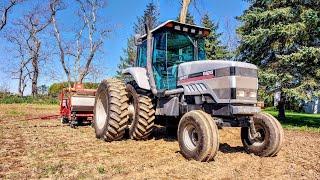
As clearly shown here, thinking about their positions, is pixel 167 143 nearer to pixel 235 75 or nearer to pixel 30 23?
pixel 235 75

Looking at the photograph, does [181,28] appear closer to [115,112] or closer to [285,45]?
[115,112]

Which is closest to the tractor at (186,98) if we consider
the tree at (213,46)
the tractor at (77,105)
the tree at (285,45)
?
the tractor at (77,105)

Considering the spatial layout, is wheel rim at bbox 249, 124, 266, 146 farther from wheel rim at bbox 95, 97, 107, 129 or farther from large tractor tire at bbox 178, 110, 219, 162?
wheel rim at bbox 95, 97, 107, 129

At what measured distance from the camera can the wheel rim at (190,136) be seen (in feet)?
24.0

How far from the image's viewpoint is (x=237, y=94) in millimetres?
7254

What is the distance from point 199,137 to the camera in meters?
6.86

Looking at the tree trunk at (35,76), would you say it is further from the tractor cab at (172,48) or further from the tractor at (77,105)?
the tractor cab at (172,48)

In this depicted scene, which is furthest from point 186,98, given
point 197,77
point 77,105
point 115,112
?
point 77,105

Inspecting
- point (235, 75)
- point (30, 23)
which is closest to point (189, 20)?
point (30, 23)

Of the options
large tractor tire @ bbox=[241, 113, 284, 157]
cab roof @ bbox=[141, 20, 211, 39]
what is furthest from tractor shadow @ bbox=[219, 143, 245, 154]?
cab roof @ bbox=[141, 20, 211, 39]

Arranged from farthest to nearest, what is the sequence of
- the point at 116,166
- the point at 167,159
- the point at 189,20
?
the point at 189,20
the point at 167,159
the point at 116,166

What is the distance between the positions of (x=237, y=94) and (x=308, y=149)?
3.17m

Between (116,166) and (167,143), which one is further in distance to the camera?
(167,143)

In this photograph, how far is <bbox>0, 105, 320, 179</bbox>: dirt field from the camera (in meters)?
5.82
